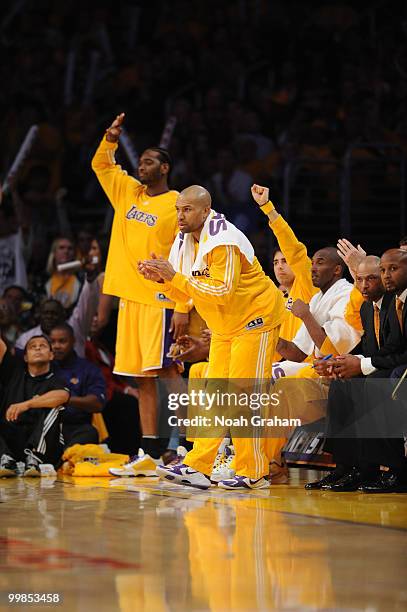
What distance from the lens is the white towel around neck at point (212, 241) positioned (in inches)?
263

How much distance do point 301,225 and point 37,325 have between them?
2.73 m

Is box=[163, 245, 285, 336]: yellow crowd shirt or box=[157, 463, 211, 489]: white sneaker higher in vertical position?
box=[163, 245, 285, 336]: yellow crowd shirt

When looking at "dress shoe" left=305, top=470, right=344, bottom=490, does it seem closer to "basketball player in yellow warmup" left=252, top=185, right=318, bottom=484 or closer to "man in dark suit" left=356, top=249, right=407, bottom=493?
"man in dark suit" left=356, top=249, right=407, bottom=493

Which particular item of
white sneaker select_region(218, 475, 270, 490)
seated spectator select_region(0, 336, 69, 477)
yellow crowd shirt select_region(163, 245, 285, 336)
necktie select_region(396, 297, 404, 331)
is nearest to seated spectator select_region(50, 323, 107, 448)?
seated spectator select_region(0, 336, 69, 477)

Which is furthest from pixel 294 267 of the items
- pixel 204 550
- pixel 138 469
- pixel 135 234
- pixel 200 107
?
pixel 200 107

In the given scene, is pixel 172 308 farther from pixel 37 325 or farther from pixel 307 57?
pixel 307 57

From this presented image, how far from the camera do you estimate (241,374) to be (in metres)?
6.80

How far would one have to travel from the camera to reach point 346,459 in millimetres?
6977

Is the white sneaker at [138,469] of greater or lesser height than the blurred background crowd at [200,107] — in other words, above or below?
below

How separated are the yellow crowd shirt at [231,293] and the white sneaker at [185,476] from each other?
0.83 m

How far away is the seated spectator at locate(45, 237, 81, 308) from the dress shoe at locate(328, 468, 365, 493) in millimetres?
3845

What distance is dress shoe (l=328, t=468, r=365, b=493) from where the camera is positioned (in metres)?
6.84

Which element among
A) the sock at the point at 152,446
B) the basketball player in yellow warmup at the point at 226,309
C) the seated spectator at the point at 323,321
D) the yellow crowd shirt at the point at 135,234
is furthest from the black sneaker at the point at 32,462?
the seated spectator at the point at 323,321

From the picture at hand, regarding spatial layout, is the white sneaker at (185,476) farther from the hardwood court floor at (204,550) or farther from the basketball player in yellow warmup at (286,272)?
the basketball player in yellow warmup at (286,272)
